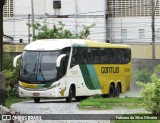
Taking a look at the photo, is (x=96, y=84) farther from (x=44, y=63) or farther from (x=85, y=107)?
(x=85, y=107)

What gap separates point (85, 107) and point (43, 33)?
24.2 m

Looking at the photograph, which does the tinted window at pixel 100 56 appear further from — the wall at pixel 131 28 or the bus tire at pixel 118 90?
the wall at pixel 131 28

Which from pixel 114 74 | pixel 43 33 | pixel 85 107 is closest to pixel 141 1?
pixel 43 33

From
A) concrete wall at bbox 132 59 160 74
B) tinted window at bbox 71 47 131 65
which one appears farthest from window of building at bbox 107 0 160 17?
tinted window at bbox 71 47 131 65

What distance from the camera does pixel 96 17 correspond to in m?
68.1

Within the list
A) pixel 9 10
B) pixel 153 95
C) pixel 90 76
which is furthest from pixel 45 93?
pixel 9 10

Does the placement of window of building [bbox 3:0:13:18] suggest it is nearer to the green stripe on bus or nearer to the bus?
the bus

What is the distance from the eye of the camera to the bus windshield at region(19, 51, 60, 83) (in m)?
28.9

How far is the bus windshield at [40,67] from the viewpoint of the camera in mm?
28859

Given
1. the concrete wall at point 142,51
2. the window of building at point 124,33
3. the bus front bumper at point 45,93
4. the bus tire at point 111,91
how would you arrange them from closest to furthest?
1. the bus front bumper at point 45,93
2. the bus tire at point 111,91
3. the concrete wall at point 142,51
4. the window of building at point 124,33

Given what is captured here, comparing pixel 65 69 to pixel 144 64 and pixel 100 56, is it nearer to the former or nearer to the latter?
pixel 100 56

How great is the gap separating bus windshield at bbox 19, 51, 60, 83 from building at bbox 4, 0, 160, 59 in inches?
1533

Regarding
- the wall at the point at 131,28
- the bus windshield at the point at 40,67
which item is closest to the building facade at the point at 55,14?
Result: the wall at the point at 131,28

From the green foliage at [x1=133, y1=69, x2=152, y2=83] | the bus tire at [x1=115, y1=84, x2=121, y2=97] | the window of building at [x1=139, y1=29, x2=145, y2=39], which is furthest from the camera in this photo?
the window of building at [x1=139, y1=29, x2=145, y2=39]
